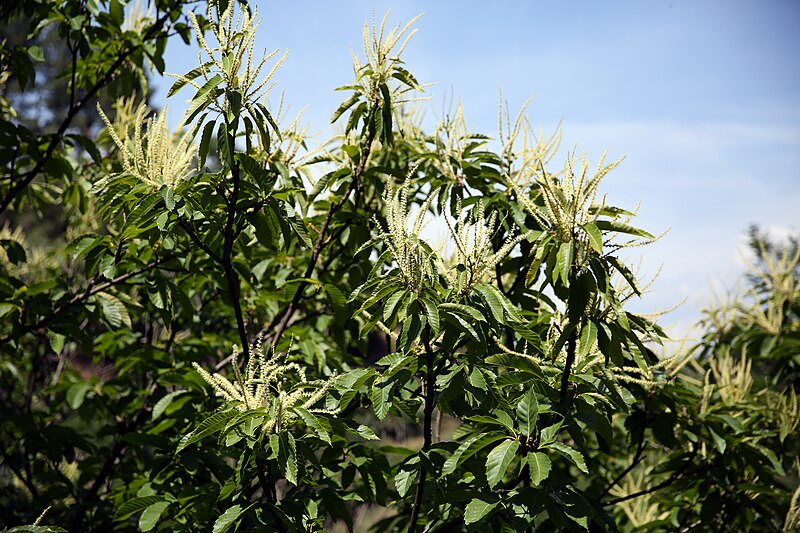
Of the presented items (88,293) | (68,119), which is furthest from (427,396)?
(68,119)

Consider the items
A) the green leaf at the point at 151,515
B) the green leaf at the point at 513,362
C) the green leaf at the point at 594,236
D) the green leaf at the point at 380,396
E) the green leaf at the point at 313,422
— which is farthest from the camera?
the green leaf at the point at 151,515

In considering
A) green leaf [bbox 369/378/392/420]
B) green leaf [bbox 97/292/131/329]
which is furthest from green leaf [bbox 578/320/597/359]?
green leaf [bbox 97/292/131/329]

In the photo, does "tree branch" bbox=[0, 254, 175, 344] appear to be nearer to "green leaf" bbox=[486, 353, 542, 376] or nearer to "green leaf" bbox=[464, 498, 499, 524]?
"green leaf" bbox=[486, 353, 542, 376]

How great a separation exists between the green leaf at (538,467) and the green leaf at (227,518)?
925mm

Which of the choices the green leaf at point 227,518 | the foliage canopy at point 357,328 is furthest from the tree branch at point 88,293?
the green leaf at point 227,518

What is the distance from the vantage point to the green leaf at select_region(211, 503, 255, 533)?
221cm

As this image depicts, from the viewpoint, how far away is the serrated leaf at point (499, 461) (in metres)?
2.09

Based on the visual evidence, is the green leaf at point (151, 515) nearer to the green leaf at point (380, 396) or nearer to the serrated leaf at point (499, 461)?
the green leaf at point (380, 396)

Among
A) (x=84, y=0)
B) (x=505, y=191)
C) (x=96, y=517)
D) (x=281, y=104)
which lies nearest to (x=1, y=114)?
(x=84, y=0)

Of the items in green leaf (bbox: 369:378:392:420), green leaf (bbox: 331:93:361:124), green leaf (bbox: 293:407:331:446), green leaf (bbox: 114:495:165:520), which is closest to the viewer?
green leaf (bbox: 293:407:331:446)

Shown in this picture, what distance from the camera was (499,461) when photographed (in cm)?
213

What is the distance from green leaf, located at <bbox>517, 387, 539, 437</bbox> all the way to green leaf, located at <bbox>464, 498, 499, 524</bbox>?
0.81 ft

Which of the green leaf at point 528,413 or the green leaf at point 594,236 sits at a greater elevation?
the green leaf at point 594,236

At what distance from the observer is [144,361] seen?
3.66 m
